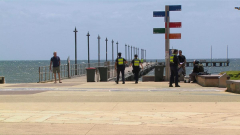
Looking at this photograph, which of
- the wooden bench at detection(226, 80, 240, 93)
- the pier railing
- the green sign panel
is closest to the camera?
the wooden bench at detection(226, 80, 240, 93)

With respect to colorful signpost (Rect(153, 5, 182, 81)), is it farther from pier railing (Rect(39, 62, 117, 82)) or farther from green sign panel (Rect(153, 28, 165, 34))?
pier railing (Rect(39, 62, 117, 82))

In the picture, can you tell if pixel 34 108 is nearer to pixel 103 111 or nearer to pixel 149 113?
pixel 103 111

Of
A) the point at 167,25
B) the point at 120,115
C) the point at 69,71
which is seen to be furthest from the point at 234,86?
the point at 69,71

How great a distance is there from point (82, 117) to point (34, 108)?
1.92m

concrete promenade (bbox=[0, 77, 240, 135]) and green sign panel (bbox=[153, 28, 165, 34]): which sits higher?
green sign panel (bbox=[153, 28, 165, 34])

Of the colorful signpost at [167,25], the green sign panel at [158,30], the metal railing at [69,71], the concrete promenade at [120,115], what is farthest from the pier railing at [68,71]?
the concrete promenade at [120,115]

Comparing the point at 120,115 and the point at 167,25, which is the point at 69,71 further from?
the point at 120,115

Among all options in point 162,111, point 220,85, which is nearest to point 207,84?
point 220,85

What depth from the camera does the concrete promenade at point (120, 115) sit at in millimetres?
7578

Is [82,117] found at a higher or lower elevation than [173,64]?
lower

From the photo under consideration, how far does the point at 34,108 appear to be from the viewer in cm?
1027

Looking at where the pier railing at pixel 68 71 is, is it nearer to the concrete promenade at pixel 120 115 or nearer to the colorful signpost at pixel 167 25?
the colorful signpost at pixel 167 25

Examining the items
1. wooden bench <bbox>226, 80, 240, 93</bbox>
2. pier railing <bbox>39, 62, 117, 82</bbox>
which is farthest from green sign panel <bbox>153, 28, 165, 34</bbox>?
pier railing <bbox>39, 62, 117, 82</bbox>

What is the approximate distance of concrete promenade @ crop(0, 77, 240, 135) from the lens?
24.9 ft
